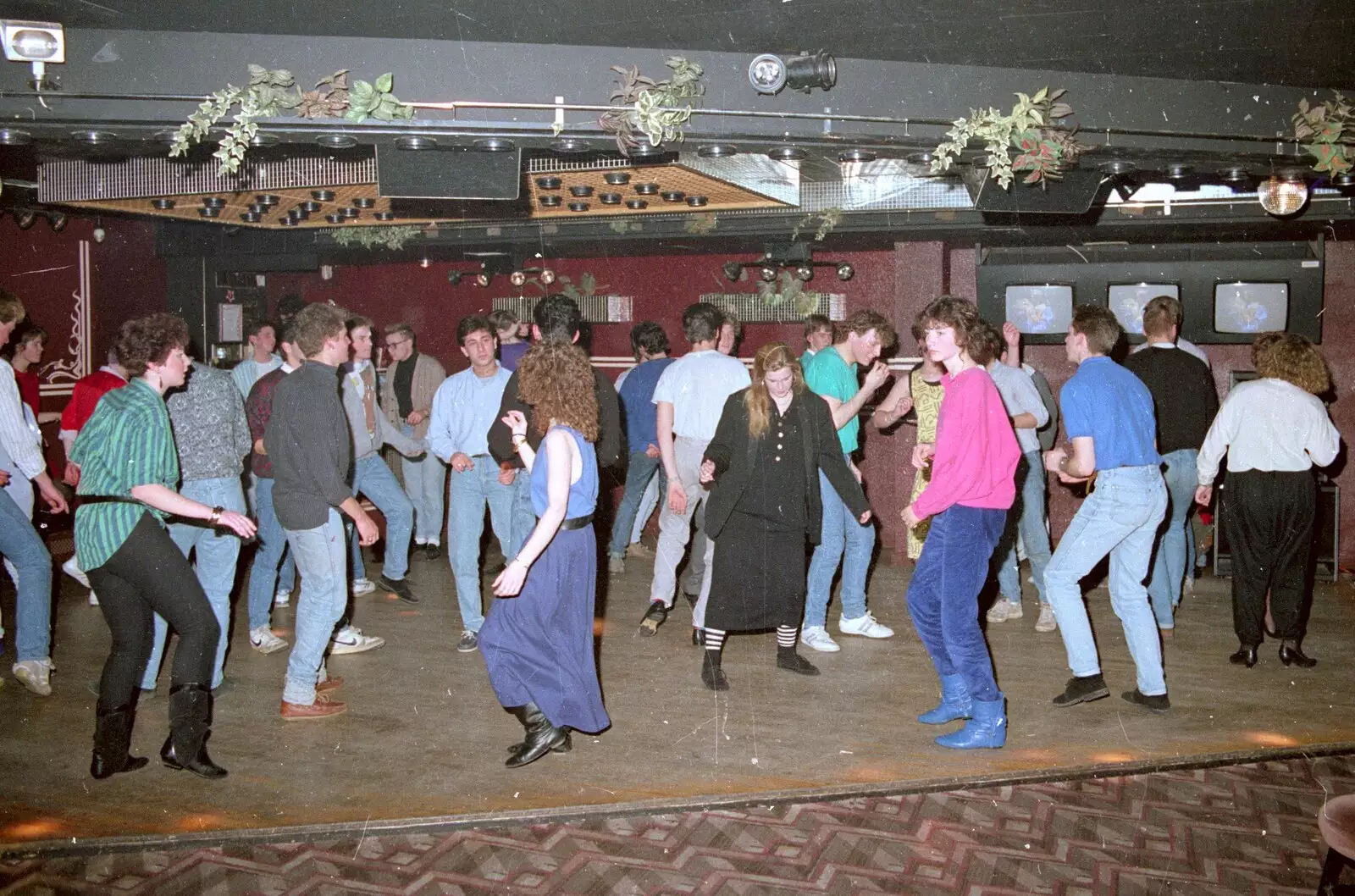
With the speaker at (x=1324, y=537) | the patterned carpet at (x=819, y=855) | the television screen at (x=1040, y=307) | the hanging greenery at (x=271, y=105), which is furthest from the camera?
the television screen at (x=1040, y=307)

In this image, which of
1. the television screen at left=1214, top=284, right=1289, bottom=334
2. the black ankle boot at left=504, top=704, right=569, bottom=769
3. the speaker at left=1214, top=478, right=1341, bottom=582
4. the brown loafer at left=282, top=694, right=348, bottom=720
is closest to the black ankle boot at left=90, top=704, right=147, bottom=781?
the brown loafer at left=282, top=694, right=348, bottom=720

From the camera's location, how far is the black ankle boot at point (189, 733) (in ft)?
12.6

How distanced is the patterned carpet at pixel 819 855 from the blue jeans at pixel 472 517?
6.60ft

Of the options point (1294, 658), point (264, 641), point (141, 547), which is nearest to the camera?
point (141, 547)

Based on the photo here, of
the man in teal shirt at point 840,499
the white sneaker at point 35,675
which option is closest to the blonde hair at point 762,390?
the man in teal shirt at point 840,499

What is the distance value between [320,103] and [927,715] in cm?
356

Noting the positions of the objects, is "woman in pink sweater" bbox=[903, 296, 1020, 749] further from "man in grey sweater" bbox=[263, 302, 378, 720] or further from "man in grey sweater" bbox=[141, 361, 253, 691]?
"man in grey sweater" bbox=[141, 361, 253, 691]

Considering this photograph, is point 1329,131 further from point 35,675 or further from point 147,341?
point 35,675

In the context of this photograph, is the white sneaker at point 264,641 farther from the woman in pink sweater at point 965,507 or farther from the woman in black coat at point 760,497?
the woman in pink sweater at point 965,507

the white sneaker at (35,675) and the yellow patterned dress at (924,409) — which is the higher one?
the yellow patterned dress at (924,409)

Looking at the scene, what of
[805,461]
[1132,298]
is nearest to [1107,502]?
[805,461]

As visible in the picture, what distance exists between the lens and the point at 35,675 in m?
4.79

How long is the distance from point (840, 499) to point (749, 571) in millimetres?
721

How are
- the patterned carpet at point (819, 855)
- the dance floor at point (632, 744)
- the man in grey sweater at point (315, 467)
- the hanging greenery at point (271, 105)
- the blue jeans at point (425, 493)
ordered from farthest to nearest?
the blue jeans at point (425, 493) → the hanging greenery at point (271, 105) → the man in grey sweater at point (315, 467) → the dance floor at point (632, 744) → the patterned carpet at point (819, 855)
